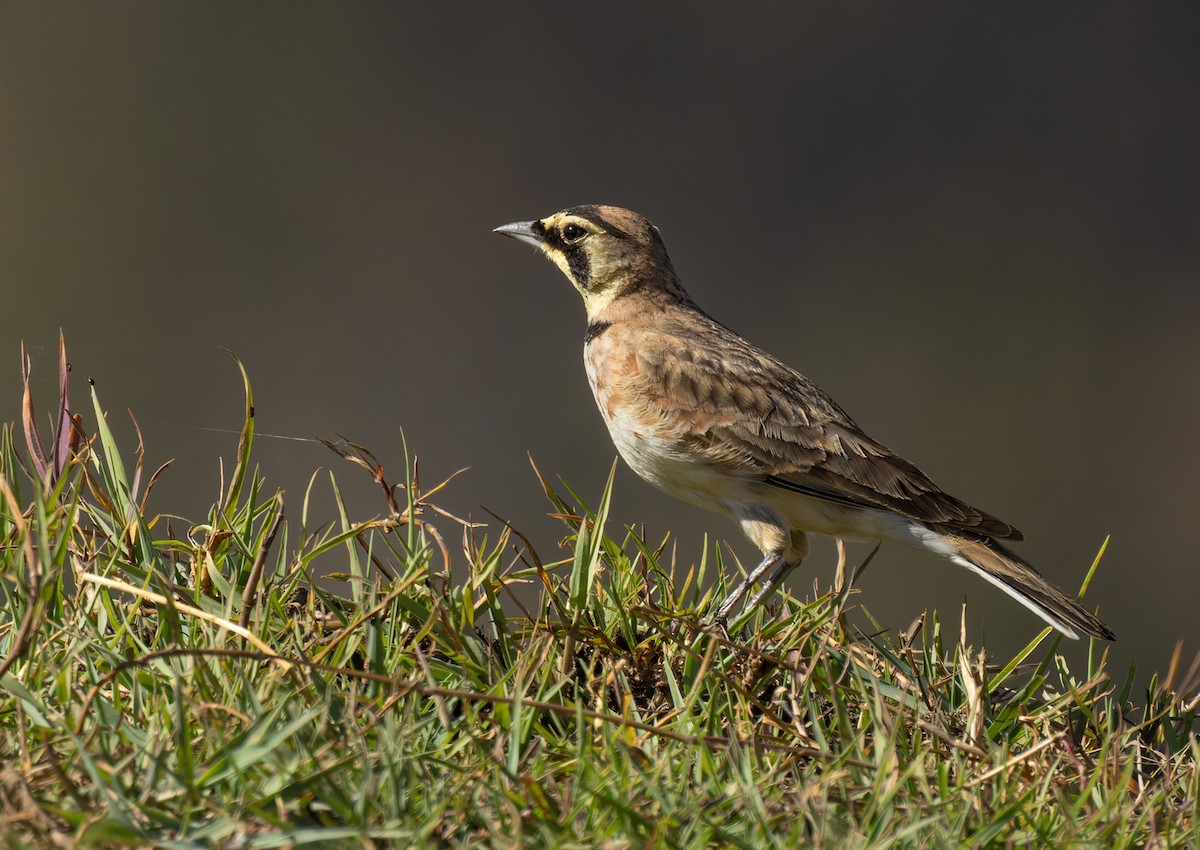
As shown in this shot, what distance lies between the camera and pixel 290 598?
323cm

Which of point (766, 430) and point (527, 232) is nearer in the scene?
point (766, 430)

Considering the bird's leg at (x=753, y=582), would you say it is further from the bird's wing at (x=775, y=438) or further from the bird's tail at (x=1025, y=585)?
the bird's tail at (x=1025, y=585)

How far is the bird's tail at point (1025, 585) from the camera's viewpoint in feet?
13.1

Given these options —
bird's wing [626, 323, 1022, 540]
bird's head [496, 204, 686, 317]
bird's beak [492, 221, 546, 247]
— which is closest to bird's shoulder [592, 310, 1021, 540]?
bird's wing [626, 323, 1022, 540]

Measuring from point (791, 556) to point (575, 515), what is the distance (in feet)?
4.47

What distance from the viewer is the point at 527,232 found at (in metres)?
5.82

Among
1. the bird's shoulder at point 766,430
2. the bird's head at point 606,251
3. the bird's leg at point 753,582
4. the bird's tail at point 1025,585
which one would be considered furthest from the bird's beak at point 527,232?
the bird's tail at point 1025,585

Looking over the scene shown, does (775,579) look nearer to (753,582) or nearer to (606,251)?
(753,582)

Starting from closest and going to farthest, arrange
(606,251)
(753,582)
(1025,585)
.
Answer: (753,582)
(1025,585)
(606,251)

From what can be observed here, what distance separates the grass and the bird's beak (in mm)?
2349

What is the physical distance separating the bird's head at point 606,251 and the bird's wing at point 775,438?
1.68ft

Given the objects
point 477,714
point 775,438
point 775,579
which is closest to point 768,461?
point 775,438

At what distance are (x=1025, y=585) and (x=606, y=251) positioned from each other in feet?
7.67

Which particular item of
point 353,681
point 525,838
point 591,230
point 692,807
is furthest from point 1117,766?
point 591,230
